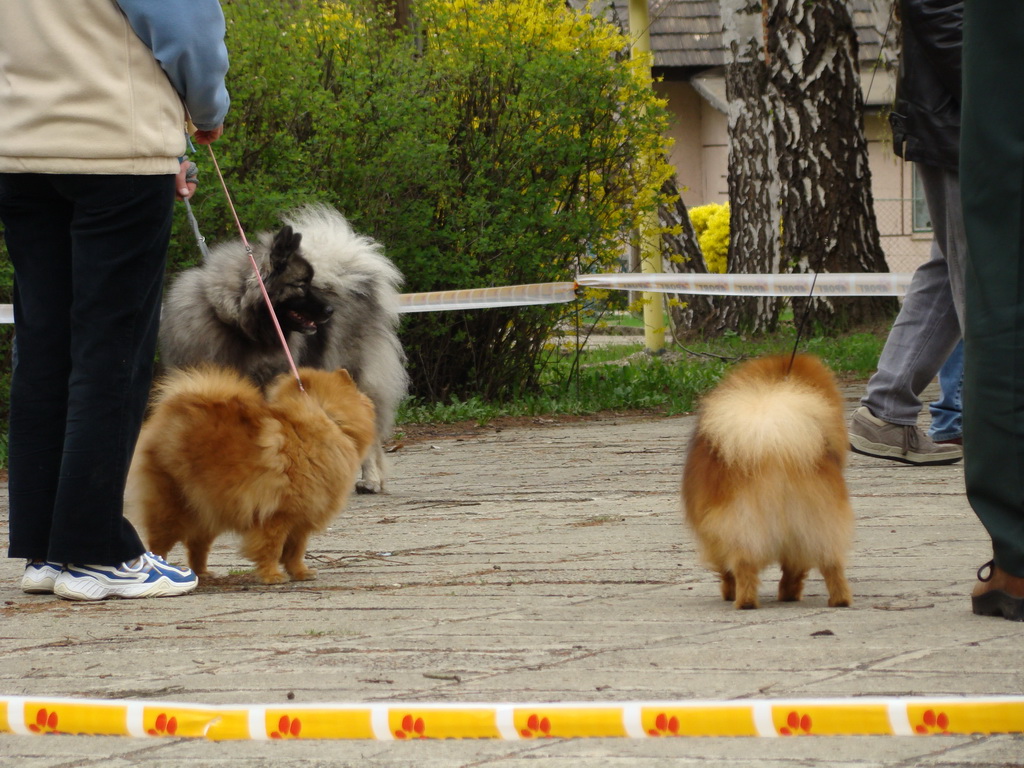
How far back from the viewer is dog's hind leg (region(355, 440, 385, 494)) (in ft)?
24.1

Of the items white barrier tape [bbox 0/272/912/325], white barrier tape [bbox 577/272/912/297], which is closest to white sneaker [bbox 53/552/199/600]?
white barrier tape [bbox 0/272/912/325]

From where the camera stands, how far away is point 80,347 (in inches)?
161

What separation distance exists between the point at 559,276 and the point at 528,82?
1.50 m

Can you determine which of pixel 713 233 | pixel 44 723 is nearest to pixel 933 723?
pixel 44 723

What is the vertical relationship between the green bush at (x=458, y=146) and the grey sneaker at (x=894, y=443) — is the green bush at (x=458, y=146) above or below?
above

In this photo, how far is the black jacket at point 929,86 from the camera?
5.04m

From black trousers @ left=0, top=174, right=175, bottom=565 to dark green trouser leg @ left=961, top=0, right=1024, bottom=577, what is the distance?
2.37m

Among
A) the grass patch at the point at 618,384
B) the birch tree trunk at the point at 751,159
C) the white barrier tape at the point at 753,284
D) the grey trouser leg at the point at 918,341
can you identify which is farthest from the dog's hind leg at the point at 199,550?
the birch tree trunk at the point at 751,159

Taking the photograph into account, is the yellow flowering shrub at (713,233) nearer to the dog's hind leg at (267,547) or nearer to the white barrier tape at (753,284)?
the white barrier tape at (753,284)

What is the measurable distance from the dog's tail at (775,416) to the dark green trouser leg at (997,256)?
19.3 inches

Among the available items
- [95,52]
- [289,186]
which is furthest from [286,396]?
[289,186]

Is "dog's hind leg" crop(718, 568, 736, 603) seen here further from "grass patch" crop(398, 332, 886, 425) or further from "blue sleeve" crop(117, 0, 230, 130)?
"grass patch" crop(398, 332, 886, 425)

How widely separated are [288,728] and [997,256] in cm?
200

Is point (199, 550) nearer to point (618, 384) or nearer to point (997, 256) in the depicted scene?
point (997, 256)
